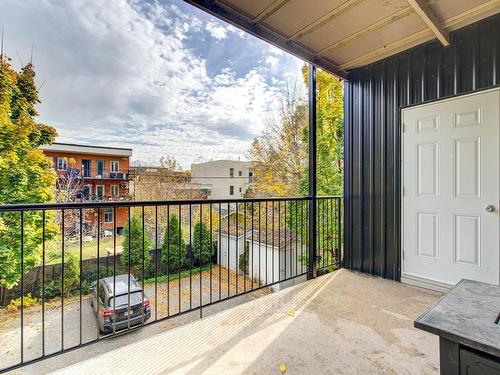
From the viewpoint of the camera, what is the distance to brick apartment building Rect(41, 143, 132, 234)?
5570 mm

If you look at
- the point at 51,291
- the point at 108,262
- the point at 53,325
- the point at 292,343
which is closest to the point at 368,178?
the point at 292,343

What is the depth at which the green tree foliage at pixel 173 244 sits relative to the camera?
1902 millimetres

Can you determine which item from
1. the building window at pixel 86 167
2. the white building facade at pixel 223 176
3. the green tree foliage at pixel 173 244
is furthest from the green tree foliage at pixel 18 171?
the white building facade at pixel 223 176

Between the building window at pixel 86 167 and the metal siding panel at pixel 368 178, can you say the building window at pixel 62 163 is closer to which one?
the building window at pixel 86 167

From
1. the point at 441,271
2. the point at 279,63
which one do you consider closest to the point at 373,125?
the point at 441,271

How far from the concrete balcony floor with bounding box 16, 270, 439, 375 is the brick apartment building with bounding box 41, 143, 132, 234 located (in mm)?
4115

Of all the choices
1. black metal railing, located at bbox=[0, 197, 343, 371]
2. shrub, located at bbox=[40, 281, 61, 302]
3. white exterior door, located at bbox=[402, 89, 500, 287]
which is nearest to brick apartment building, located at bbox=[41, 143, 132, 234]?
black metal railing, located at bbox=[0, 197, 343, 371]

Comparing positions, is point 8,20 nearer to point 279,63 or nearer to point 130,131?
point 130,131

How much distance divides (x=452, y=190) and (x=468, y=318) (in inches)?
83.8

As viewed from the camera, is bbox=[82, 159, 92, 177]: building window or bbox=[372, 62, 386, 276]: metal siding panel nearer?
bbox=[372, 62, 386, 276]: metal siding panel

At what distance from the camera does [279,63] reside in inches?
381

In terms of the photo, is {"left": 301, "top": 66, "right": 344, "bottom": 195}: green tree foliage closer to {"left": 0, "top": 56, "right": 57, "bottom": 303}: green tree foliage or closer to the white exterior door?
the white exterior door

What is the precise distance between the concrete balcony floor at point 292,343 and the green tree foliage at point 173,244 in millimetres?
552

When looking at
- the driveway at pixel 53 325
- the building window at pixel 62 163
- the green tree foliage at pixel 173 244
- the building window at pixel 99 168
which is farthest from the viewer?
the building window at pixel 62 163
